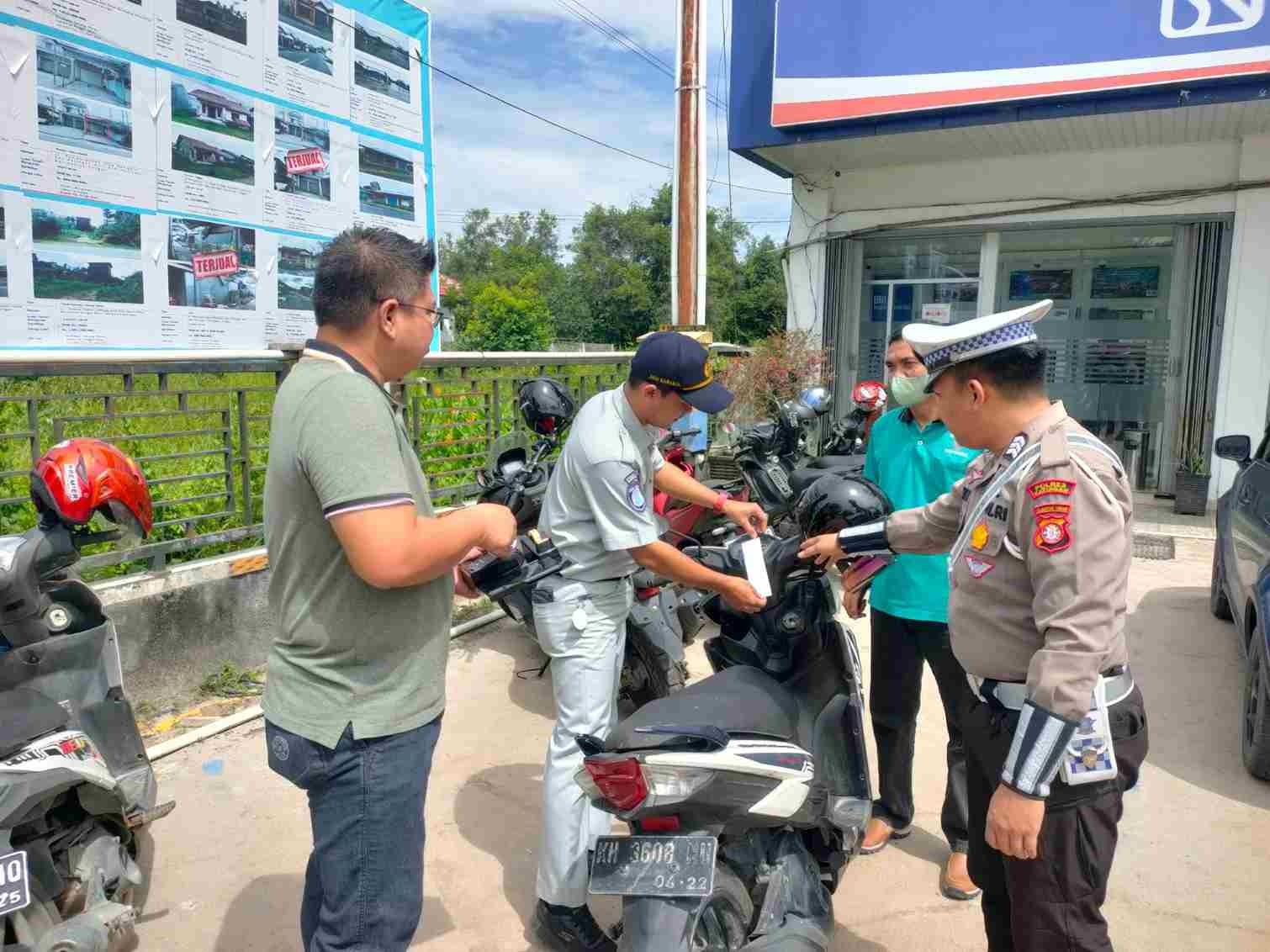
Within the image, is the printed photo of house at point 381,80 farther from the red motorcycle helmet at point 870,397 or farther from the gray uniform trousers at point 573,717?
the gray uniform trousers at point 573,717

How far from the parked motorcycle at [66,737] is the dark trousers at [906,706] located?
2.32m

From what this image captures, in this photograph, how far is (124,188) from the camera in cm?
458

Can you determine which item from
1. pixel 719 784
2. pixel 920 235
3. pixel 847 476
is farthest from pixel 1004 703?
pixel 920 235

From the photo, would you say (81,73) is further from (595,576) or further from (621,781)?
(621,781)

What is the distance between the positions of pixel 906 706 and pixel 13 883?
2.55 m

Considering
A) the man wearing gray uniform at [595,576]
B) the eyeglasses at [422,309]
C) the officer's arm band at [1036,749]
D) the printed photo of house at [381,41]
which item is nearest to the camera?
the officer's arm band at [1036,749]

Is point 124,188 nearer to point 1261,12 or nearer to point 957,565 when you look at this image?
point 957,565

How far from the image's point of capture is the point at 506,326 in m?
28.9

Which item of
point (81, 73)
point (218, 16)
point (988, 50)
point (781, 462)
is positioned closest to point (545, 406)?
point (781, 462)

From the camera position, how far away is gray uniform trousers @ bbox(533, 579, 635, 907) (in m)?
2.53

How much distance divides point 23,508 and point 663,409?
3.05 meters

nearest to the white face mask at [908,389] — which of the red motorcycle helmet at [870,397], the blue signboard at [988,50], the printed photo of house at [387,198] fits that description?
the red motorcycle helmet at [870,397]

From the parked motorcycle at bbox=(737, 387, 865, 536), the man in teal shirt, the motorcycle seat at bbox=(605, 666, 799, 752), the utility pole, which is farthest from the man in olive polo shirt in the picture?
the utility pole

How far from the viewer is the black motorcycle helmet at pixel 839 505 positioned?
2.52 m
